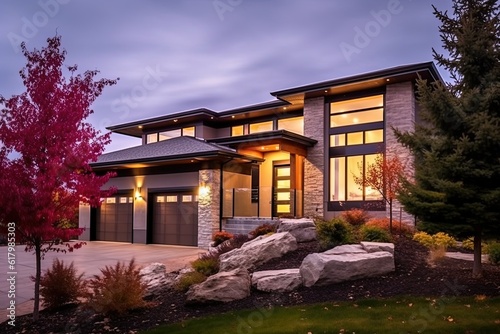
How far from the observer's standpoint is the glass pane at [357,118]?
20.4m

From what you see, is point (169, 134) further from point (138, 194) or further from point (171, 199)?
point (171, 199)

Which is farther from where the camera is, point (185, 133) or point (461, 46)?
point (185, 133)

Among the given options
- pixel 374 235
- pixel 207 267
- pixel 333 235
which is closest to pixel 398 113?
pixel 374 235

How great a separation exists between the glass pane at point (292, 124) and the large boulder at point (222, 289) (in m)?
16.4

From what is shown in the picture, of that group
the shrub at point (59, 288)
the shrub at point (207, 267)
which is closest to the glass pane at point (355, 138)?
the shrub at point (207, 267)

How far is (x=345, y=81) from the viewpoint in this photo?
1984 cm

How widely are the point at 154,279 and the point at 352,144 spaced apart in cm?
1402

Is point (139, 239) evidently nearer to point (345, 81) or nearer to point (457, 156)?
point (345, 81)

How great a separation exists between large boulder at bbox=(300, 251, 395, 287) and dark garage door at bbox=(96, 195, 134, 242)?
16.6 meters

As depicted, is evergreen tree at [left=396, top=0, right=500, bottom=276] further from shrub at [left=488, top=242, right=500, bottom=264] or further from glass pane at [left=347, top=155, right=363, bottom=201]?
glass pane at [left=347, top=155, right=363, bottom=201]

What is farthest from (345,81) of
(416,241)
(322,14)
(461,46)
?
(461,46)

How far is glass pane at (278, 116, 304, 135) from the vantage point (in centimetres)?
2384

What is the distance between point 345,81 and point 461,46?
11805 millimetres

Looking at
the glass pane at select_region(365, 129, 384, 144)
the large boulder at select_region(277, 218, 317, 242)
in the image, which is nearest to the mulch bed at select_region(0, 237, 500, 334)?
the large boulder at select_region(277, 218, 317, 242)
